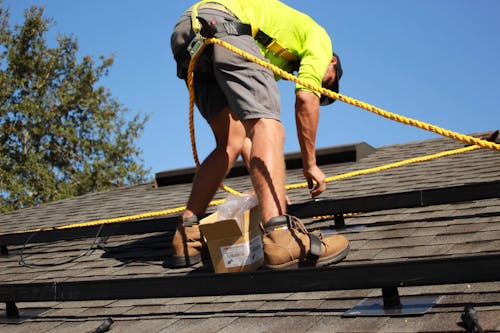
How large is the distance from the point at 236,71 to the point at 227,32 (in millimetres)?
213

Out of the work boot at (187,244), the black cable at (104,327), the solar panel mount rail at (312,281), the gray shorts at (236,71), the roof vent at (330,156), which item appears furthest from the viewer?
the roof vent at (330,156)

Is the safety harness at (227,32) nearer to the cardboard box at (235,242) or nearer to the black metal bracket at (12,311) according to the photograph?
the cardboard box at (235,242)

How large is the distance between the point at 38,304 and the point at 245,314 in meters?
1.41

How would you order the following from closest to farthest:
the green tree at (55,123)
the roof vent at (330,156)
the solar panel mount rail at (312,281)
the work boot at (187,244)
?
the solar panel mount rail at (312,281) < the work boot at (187,244) < the roof vent at (330,156) < the green tree at (55,123)

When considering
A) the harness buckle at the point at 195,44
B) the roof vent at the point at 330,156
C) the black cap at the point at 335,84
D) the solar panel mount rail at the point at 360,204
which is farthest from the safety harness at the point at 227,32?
the roof vent at the point at 330,156

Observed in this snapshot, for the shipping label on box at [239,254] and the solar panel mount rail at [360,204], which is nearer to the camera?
the shipping label on box at [239,254]

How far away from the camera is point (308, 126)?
324 centimetres

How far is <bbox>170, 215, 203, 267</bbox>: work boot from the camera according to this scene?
11.3 ft

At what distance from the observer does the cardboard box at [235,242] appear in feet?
9.32

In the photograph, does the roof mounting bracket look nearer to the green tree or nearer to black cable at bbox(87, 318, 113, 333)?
black cable at bbox(87, 318, 113, 333)

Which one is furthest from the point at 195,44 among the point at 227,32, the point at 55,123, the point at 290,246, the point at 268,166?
the point at 55,123

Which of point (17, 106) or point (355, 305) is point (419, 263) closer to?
point (355, 305)

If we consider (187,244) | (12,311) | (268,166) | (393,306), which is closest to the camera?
(393,306)

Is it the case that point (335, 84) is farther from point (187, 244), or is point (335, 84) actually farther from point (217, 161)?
point (187, 244)
